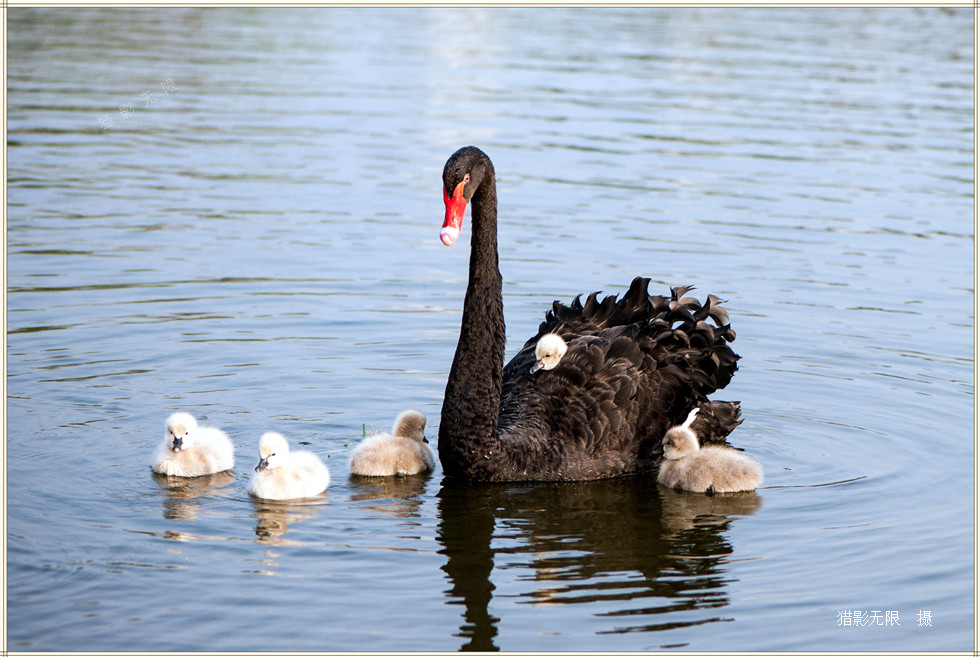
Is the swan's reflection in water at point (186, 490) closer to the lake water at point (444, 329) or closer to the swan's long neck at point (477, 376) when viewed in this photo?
the lake water at point (444, 329)

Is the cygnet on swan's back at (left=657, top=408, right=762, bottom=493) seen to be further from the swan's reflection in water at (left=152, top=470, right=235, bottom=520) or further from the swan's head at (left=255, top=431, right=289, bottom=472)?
the swan's reflection in water at (left=152, top=470, right=235, bottom=520)

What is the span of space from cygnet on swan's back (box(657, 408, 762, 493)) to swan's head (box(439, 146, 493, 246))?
5.61 ft

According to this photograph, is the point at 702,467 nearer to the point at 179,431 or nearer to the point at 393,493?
the point at 393,493

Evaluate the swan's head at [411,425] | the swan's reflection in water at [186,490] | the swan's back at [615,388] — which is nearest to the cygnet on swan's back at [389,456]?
the swan's head at [411,425]

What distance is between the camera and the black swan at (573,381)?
6.89 meters

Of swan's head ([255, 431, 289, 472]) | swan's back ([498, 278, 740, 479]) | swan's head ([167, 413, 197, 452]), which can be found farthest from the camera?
swan's back ([498, 278, 740, 479])

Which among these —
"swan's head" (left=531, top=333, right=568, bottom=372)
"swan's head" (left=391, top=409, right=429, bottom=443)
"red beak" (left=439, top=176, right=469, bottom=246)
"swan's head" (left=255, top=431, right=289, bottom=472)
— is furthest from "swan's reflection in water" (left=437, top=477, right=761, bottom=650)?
"red beak" (left=439, top=176, right=469, bottom=246)

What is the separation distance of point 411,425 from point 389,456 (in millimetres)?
352

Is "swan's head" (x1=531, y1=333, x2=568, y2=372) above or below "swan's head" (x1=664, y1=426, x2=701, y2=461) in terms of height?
above

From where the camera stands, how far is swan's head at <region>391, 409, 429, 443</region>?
23.6ft

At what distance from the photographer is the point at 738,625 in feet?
17.8

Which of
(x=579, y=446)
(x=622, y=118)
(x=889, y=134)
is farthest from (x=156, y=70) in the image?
(x=579, y=446)

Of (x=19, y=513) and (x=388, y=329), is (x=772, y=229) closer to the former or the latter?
(x=388, y=329)

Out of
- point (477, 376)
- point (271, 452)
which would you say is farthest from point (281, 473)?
point (477, 376)
